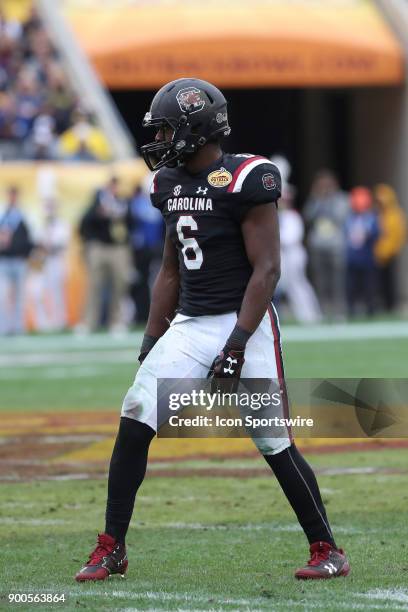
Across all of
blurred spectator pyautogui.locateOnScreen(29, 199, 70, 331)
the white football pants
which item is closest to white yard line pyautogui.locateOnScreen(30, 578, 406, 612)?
the white football pants

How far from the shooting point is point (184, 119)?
533cm

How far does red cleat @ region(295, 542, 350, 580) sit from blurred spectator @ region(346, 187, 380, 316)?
15.2 m

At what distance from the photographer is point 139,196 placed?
18.6 m

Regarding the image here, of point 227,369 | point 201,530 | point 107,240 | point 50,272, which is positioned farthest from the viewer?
point 50,272

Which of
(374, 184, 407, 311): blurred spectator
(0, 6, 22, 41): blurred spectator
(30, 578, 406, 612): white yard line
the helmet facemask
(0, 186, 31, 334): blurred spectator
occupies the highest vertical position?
(0, 6, 22, 41): blurred spectator

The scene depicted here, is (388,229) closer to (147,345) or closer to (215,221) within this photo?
(147,345)

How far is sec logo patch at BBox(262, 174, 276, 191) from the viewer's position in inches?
205

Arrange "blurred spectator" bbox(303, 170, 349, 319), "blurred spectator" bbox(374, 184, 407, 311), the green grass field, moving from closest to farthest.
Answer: the green grass field → "blurred spectator" bbox(303, 170, 349, 319) → "blurred spectator" bbox(374, 184, 407, 311)

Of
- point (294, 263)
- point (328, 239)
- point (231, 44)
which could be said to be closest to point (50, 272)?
point (294, 263)

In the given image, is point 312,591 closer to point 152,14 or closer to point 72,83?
point 72,83

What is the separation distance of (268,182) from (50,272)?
14.0 metres

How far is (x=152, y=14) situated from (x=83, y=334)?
7637 mm
